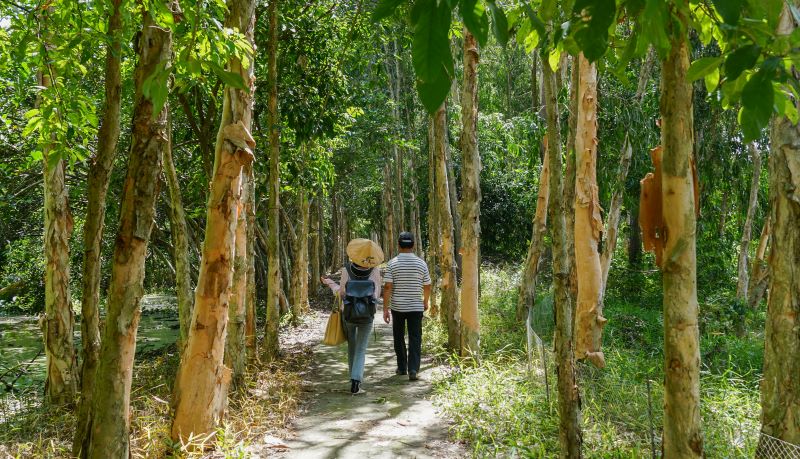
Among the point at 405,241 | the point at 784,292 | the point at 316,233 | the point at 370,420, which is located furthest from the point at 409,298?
the point at 316,233

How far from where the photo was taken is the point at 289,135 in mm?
11812

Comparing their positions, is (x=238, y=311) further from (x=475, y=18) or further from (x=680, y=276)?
(x=475, y=18)

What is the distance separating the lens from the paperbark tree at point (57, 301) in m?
7.39

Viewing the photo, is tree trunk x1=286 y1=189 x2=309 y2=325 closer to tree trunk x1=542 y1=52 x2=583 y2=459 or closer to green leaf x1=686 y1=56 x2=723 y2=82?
tree trunk x1=542 y1=52 x2=583 y2=459

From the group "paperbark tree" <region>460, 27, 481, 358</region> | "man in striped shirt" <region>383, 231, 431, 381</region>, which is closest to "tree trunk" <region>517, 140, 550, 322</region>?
"paperbark tree" <region>460, 27, 481, 358</region>

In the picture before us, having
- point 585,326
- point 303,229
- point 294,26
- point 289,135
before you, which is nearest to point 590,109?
point 585,326

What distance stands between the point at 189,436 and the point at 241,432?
0.57 meters

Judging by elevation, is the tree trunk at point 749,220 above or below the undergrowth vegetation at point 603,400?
above

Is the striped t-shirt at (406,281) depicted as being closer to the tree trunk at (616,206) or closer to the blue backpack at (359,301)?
the blue backpack at (359,301)

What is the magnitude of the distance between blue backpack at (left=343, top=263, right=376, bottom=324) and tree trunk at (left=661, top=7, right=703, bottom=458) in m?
5.03

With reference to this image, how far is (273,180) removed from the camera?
29.6 ft

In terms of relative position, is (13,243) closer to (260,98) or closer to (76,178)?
(76,178)

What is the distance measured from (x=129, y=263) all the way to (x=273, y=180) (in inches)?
214

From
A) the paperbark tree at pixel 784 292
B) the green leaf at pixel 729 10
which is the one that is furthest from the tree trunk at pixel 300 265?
the green leaf at pixel 729 10
